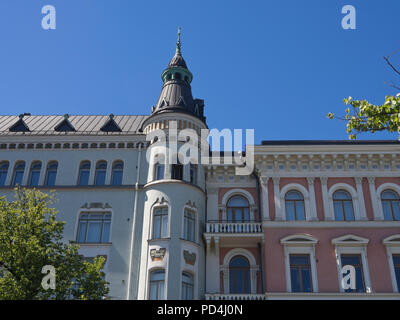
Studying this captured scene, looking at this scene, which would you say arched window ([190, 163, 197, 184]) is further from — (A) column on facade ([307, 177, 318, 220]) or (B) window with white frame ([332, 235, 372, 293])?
(B) window with white frame ([332, 235, 372, 293])

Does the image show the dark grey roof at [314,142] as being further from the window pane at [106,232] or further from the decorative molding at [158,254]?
the window pane at [106,232]

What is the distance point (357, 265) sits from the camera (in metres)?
26.1

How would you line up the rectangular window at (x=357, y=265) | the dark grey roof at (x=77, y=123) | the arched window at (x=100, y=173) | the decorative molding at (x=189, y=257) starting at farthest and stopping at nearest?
the dark grey roof at (x=77, y=123)
the arched window at (x=100, y=173)
the decorative molding at (x=189, y=257)
the rectangular window at (x=357, y=265)

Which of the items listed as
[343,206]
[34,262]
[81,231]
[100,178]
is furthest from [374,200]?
[34,262]

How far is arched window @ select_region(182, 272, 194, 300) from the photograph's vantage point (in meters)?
25.2

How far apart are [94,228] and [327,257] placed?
44.9 feet

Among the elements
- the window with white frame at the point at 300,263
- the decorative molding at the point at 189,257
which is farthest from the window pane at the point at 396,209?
the decorative molding at the point at 189,257

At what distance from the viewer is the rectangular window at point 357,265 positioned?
25547mm

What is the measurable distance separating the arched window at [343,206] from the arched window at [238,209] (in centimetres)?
533

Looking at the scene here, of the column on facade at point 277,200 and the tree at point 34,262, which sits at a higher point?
the column on facade at point 277,200

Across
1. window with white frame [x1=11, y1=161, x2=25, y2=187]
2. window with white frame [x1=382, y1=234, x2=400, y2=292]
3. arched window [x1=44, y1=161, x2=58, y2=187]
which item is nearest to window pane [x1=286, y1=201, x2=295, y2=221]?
window with white frame [x1=382, y1=234, x2=400, y2=292]

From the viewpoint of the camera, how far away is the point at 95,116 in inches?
1371

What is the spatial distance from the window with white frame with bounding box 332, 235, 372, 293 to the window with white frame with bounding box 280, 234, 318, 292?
135cm

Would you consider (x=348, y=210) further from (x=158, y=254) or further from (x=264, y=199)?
(x=158, y=254)
